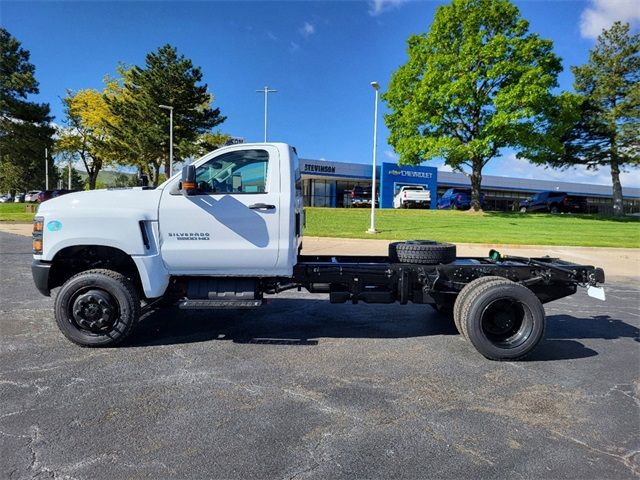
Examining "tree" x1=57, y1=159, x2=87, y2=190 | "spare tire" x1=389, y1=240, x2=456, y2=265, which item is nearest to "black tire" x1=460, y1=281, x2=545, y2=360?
"spare tire" x1=389, y1=240, x2=456, y2=265

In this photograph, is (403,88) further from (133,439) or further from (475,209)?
(133,439)

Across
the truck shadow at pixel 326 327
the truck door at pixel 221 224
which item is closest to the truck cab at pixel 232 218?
the truck door at pixel 221 224

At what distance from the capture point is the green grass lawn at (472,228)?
57.9 ft

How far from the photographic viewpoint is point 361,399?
3807mm

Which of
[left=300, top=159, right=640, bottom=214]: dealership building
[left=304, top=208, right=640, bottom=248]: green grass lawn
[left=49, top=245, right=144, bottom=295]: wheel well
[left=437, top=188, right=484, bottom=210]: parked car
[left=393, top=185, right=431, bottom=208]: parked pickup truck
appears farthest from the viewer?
[left=300, top=159, right=640, bottom=214]: dealership building

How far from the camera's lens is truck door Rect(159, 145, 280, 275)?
4.91 metres

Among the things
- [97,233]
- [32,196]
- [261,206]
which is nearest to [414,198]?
[261,206]

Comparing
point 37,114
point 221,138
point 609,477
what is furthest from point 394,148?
point 37,114

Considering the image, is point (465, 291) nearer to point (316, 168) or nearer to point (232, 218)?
point (232, 218)

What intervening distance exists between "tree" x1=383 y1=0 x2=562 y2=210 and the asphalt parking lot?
24.2 metres

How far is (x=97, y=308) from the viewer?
4.88 metres

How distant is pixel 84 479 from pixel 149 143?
40.7 metres

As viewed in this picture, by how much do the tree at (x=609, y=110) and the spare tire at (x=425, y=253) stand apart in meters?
30.4

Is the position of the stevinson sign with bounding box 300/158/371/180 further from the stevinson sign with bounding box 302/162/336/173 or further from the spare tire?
the spare tire
